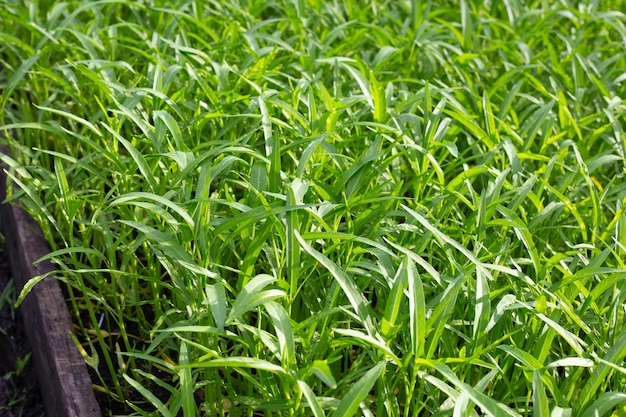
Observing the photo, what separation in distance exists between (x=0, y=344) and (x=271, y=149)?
1172 mm

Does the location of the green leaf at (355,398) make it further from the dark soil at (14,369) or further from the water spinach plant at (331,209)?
the dark soil at (14,369)

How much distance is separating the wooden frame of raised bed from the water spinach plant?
0.21 feet

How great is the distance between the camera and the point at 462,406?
4.97 ft

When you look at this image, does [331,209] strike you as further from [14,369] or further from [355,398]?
[14,369]

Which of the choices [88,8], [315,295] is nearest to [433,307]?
[315,295]

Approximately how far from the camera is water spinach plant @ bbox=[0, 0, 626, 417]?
169 centimetres

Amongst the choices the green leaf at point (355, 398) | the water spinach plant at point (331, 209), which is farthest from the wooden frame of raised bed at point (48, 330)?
the green leaf at point (355, 398)

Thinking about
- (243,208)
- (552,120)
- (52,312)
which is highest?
(243,208)

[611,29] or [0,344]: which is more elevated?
[611,29]

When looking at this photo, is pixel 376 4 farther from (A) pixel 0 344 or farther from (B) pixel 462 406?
(B) pixel 462 406

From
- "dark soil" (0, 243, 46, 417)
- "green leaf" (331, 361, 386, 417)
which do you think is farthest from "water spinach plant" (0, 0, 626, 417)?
"dark soil" (0, 243, 46, 417)

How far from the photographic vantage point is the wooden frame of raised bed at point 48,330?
6.59 feet

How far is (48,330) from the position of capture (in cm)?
220

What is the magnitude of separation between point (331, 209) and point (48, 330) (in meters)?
0.86
